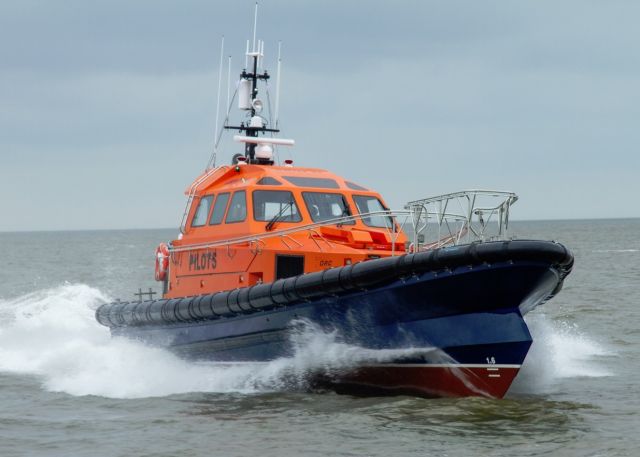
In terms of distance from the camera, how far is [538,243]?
8.73m

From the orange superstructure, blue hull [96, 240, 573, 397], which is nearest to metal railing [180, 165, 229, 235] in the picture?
the orange superstructure

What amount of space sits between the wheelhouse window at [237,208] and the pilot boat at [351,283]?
17 mm

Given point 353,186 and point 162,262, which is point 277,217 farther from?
point 162,262

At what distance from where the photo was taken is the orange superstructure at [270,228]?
10625 millimetres

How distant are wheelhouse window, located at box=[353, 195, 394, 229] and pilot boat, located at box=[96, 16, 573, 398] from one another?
0.02 metres

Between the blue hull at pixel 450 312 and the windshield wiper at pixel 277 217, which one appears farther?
the windshield wiper at pixel 277 217

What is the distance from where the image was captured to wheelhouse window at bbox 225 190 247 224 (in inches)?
456

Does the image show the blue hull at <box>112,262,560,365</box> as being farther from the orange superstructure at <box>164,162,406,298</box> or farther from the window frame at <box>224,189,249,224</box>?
the window frame at <box>224,189,249,224</box>

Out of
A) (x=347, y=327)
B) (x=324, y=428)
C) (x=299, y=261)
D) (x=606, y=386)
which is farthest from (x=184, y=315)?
(x=606, y=386)

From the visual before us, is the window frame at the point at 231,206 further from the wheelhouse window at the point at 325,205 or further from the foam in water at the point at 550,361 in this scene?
the foam in water at the point at 550,361

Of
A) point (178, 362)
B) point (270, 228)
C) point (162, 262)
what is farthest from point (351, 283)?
point (162, 262)

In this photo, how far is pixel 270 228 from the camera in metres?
11.3

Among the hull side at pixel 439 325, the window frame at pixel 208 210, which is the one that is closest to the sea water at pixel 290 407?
Answer: the hull side at pixel 439 325

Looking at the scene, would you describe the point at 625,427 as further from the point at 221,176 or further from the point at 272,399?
the point at 221,176
